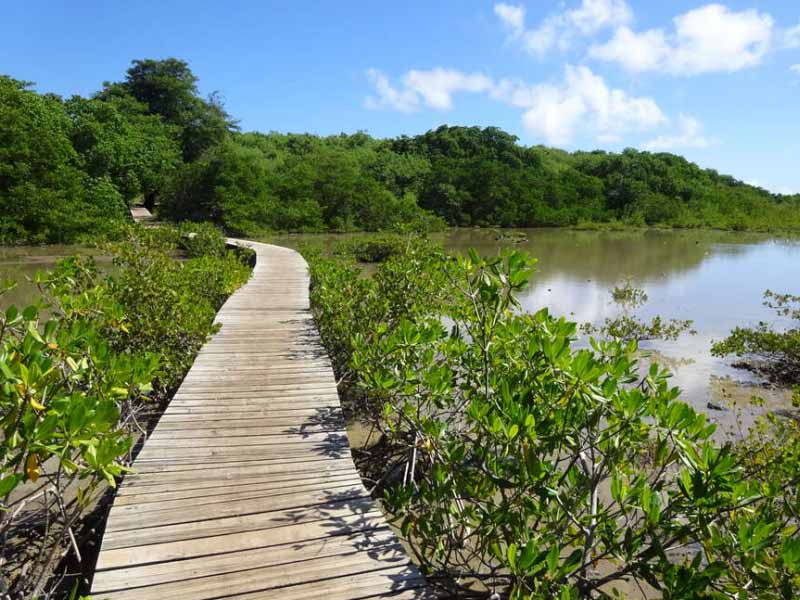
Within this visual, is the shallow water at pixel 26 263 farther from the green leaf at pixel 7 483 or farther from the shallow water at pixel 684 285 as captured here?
the green leaf at pixel 7 483

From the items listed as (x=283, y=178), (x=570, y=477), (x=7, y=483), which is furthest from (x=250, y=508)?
(x=283, y=178)

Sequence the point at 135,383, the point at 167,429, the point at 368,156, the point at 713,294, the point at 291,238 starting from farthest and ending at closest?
the point at 368,156
the point at 291,238
the point at 713,294
the point at 167,429
the point at 135,383

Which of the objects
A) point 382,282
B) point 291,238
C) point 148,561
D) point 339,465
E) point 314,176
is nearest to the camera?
point 148,561

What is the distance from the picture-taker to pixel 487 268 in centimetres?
271

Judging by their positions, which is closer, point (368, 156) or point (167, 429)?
point (167, 429)

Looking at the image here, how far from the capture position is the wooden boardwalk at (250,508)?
2184 mm

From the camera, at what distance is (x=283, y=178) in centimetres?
2753

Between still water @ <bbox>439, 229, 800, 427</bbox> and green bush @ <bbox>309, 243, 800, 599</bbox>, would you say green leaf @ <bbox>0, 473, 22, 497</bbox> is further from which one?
still water @ <bbox>439, 229, 800, 427</bbox>

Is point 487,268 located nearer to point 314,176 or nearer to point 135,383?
point 135,383

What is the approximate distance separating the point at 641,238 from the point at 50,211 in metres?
28.7

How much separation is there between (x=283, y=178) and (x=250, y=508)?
26620 mm

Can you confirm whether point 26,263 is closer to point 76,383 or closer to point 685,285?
point 76,383

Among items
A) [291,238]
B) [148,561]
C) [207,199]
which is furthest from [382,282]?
[207,199]

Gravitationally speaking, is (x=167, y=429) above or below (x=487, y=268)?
below
